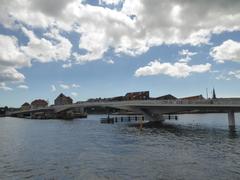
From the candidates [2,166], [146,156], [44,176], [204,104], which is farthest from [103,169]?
[204,104]

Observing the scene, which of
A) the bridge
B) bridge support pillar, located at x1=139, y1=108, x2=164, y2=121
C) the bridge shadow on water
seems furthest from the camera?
bridge support pillar, located at x1=139, y1=108, x2=164, y2=121

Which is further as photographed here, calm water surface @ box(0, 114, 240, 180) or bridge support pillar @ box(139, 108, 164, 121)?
bridge support pillar @ box(139, 108, 164, 121)

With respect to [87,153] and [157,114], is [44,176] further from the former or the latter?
[157,114]

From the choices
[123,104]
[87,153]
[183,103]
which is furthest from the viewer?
[123,104]

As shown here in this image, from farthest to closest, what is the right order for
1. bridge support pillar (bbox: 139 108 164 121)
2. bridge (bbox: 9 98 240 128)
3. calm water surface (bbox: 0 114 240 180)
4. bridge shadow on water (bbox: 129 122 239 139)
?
bridge support pillar (bbox: 139 108 164 121)
bridge (bbox: 9 98 240 128)
bridge shadow on water (bbox: 129 122 239 139)
calm water surface (bbox: 0 114 240 180)

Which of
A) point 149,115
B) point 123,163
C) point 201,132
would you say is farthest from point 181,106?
point 123,163

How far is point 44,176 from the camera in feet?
77.2

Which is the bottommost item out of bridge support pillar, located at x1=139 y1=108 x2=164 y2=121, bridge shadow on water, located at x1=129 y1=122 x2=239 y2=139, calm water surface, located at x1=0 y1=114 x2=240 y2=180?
calm water surface, located at x1=0 y1=114 x2=240 y2=180

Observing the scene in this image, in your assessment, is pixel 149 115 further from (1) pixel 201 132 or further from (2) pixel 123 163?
(2) pixel 123 163

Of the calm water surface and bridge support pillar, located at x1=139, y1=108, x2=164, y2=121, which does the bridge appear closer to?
bridge support pillar, located at x1=139, y1=108, x2=164, y2=121

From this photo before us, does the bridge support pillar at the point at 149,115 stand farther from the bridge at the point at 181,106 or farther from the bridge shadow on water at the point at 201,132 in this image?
the bridge shadow on water at the point at 201,132

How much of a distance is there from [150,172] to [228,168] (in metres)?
7.24

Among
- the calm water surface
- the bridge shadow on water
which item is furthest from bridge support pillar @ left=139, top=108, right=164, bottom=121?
the calm water surface

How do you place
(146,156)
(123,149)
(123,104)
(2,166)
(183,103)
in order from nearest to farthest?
(2,166)
(146,156)
(123,149)
(183,103)
(123,104)
